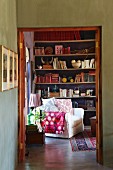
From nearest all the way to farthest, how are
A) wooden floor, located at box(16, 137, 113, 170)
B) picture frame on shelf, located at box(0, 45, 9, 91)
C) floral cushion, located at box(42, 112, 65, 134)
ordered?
picture frame on shelf, located at box(0, 45, 9, 91)
wooden floor, located at box(16, 137, 113, 170)
floral cushion, located at box(42, 112, 65, 134)

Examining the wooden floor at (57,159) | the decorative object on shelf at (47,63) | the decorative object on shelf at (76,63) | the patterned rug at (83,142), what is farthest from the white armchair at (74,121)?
the decorative object on shelf at (47,63)

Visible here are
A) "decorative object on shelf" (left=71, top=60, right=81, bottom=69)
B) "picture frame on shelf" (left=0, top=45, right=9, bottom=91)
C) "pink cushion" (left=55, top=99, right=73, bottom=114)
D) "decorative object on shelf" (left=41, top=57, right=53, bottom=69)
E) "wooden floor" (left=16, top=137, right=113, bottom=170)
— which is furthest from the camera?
"decorative object on shelf" (left=41, top=57, right=53, bottom=69)

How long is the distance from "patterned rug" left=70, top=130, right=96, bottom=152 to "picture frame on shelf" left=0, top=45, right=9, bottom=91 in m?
2.88

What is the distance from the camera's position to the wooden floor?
15.5ft

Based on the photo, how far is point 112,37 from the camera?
189 inches

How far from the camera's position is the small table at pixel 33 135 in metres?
6.18

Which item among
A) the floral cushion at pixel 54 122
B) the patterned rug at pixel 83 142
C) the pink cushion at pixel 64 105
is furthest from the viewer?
the pink cushion at pixel 64 105

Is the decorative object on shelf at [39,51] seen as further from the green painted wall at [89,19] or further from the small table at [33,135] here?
the green painted wall at [89,19]

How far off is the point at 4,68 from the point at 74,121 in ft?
14.0

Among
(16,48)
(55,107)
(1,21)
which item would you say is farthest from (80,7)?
(55,107)

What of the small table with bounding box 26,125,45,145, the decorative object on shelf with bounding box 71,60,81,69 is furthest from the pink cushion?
the small table with bounding box 26,125,45,145

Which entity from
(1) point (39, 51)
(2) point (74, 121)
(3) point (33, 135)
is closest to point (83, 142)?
(2) point (74, 121)

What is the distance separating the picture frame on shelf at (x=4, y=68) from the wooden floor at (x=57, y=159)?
1.79 m

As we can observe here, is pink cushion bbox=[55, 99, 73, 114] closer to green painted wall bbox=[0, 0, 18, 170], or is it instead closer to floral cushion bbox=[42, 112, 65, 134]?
floral cushion bbox=[42, 112, 65, 134]
